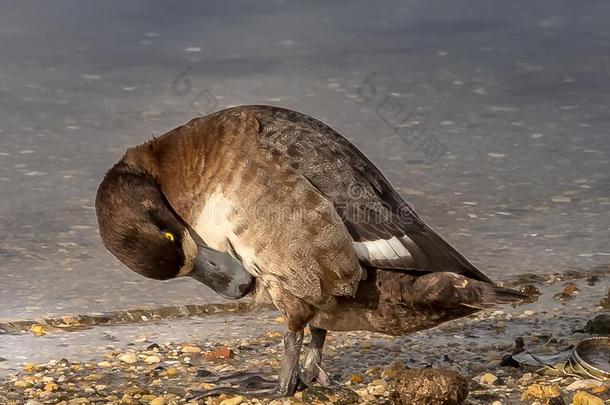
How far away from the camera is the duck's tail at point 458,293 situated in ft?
14.6

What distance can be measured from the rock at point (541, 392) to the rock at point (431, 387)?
10.1 inches

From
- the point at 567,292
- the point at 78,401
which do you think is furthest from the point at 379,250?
the point at 567,292

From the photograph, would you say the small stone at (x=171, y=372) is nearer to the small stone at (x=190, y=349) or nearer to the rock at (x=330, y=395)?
the small stone at (x=190, y=349)

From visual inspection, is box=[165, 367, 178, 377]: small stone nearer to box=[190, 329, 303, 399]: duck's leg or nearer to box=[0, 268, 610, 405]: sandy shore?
box=[0, 268, 610, 405]: sandy shore

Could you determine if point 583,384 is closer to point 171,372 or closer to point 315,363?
point 315,363

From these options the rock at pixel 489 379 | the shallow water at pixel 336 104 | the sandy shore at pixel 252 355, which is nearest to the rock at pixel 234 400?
the sandy shore at pixel 252 355

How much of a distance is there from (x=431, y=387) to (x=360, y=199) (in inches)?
28.7

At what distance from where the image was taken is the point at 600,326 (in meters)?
5.06

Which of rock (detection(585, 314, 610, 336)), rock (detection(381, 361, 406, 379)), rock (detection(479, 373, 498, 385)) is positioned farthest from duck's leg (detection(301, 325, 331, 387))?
rock (detection(585, 314, 610, 336))

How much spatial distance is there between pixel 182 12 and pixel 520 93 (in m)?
3.21

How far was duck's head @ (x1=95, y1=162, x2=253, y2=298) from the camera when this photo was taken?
14.4 ft

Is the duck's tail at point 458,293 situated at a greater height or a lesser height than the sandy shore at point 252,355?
greater

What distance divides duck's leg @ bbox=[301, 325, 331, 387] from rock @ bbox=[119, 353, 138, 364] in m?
0.68

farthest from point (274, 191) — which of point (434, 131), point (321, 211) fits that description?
point (434, 131)
